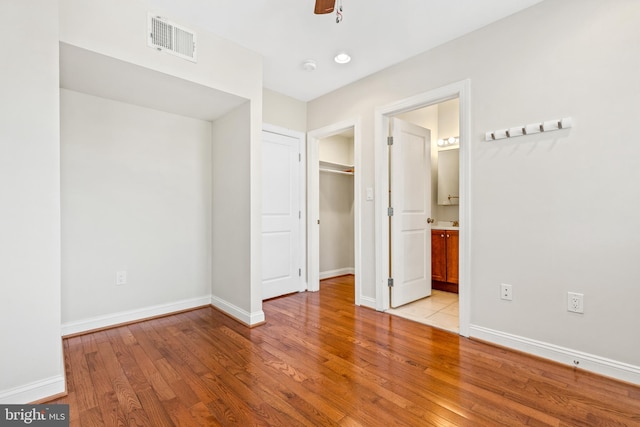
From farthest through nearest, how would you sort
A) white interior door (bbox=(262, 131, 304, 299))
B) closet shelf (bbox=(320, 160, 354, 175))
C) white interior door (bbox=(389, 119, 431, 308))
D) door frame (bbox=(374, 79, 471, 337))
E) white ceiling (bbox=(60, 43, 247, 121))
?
1. closet shelf (bbox=(320, 160, 354, 175))
2. white interior door (bbox=(262, 131, 304, 299))
3. white interior door (bbox=(389, 119, 431, 308))
4. door frame (bbox=(374, 79, 471, 337))
5. white ceiling (bbox=(60, 43, 247, 121))

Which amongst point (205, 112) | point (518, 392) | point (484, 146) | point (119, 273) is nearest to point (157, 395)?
point (119, 273)

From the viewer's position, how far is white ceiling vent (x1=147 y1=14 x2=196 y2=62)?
2.20 metres

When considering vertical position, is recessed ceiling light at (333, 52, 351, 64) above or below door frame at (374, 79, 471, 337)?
above

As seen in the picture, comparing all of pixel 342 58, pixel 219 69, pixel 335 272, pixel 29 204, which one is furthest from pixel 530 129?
pixel 335 272

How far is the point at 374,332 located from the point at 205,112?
276 cm

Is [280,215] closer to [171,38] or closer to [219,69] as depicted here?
[219,69]

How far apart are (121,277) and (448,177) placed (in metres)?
4.21

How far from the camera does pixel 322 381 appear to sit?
5.99ft

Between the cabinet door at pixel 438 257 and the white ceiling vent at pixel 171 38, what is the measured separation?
3.48 meters

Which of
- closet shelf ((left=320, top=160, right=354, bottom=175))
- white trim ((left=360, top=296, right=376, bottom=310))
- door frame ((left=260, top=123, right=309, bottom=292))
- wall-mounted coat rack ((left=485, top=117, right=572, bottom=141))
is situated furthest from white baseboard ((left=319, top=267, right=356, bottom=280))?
wall-mounted coat rack ((left=485, top=117, right=572, bottom=141))

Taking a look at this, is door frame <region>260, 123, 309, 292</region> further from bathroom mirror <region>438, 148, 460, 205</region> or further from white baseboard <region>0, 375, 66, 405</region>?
white baseboard <region>0, 375, 66, 405</region>

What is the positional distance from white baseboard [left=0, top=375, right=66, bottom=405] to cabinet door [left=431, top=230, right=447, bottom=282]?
12.7 feet

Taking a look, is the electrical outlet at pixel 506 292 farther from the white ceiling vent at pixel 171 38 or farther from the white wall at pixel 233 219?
the white ceiling vent at pixel 171 38

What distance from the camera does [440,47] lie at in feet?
8.67
